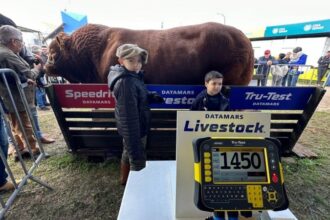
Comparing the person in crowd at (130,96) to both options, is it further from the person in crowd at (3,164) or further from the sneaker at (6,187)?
the sneaker at (6,187)

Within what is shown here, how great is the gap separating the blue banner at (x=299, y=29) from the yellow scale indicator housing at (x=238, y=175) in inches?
677

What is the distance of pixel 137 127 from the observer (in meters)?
2.12

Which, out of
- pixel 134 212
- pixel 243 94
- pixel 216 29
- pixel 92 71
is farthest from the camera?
pixel 92 71

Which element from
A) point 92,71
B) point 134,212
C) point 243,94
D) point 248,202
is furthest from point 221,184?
point 92,71

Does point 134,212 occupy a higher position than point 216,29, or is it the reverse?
point 216,29

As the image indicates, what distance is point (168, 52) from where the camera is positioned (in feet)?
10.1

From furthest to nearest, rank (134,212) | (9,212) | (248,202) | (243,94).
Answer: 1. (243,94)
2. (9,212)
3. (134,212)
4. (248,202)

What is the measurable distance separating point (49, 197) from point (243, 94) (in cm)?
256

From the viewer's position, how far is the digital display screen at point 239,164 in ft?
3.07

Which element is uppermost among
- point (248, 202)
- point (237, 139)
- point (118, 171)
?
point (237, 139)

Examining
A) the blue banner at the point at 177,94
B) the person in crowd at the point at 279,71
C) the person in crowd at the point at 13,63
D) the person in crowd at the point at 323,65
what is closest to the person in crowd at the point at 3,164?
the person in crowd at the point at 13,63

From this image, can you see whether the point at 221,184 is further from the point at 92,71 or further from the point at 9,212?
the point at 92,71

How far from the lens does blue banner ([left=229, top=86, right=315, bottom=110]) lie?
2.69 meters

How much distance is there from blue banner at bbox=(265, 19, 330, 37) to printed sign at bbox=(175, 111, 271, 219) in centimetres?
1686
